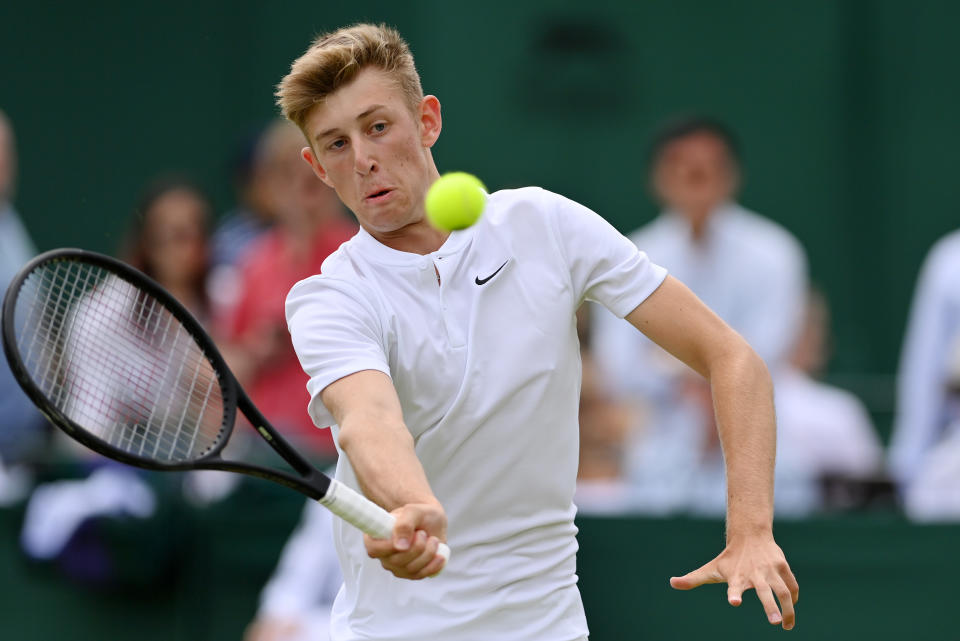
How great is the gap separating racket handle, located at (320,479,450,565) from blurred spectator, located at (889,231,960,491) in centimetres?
353

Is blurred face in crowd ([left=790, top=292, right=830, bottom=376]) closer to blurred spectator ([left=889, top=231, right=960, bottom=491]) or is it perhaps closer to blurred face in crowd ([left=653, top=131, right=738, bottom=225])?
blurred spectator ([left=889, top=231, right=960, bottom=491])

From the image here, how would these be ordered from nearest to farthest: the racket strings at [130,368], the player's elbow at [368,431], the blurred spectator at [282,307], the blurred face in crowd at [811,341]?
the player's elbow at [368,431] → the racket strings at [130,368] → the blurred spectator at [282,307] → the blurred face in crowd at [811,341]

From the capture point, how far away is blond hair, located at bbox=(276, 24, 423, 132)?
2881 millimetres

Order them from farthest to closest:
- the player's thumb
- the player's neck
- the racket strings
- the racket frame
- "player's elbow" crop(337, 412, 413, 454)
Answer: the racket strings, the player's neck, the racket frame, "player's elbow" crop(337, 412, 413, 454), the player's thumb

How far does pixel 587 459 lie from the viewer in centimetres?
545

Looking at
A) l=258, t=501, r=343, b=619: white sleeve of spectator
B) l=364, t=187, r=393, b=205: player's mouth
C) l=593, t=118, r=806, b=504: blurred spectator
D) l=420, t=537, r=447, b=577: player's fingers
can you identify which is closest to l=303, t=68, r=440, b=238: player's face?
l=364, t=187, r=393, b=205: player's mouth

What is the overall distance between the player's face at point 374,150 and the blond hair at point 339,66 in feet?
0.06

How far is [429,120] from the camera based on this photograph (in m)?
3.11

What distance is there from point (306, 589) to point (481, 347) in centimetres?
259

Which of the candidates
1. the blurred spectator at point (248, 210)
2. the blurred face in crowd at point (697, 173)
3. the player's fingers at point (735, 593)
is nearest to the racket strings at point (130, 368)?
the player's fingers at point (735, 593)

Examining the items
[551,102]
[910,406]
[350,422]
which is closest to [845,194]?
[551,102]

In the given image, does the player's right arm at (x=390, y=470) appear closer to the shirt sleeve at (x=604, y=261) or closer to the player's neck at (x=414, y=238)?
the player's neck at (x=414, y=238)

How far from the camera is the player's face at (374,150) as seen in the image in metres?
2.90

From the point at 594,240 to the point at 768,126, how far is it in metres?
5.48
